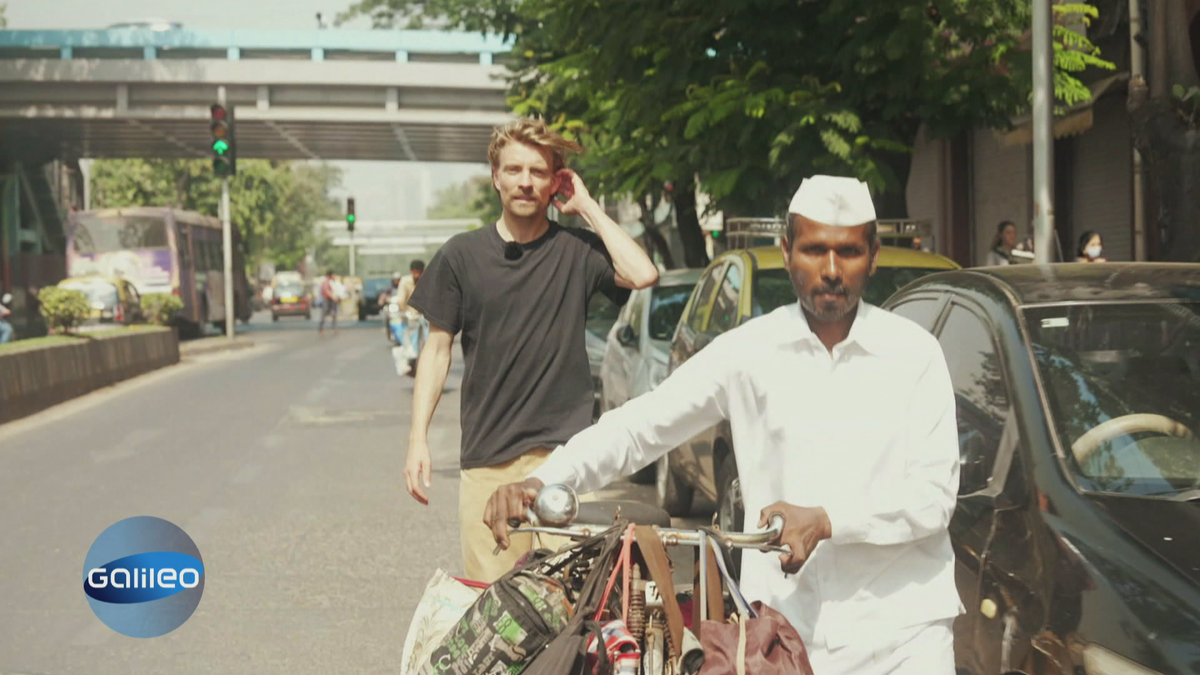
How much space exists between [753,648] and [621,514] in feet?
1.89

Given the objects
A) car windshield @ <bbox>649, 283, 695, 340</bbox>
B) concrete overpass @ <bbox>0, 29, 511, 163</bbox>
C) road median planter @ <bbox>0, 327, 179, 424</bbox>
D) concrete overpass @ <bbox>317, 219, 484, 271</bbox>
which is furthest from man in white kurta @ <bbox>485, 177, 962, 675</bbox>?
concrete overpass @ <bbox>317, 219, 484, 271</bbox>

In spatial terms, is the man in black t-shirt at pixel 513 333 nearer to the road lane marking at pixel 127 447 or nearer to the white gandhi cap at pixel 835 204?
the white gandhi cap at pixel 835 204

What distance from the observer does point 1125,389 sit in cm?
432

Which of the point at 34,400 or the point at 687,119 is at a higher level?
the point at 687,119

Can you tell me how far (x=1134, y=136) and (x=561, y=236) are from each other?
22.2 ft

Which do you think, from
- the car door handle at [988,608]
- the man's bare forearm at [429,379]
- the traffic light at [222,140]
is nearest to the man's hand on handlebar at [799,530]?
the car door handle at [988,608]

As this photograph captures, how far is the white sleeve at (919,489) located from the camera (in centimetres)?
271

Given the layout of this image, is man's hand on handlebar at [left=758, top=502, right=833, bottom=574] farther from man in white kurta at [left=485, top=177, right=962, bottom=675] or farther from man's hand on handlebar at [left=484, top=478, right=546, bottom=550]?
man's hand on handlebar at [left=484, top=478, right=546, bottom=550]

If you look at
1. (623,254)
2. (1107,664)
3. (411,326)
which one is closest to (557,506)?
(1107,664)

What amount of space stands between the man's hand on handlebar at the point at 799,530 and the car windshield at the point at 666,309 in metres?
8.59

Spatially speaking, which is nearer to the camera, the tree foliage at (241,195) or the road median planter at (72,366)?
the road median planter at (72,366)

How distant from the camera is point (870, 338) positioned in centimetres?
285

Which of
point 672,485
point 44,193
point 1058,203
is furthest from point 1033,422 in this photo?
point 44,193

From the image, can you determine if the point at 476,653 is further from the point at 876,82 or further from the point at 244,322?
the point at 244,322
